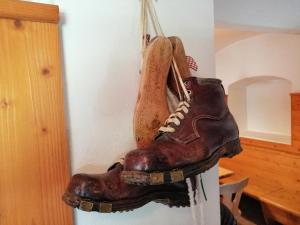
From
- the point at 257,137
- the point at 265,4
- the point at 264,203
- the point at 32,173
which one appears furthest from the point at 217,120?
the point at 257,137

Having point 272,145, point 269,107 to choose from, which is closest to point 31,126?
point 272,145

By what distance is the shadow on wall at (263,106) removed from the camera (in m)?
2.73

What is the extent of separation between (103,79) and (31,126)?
169 millimetres

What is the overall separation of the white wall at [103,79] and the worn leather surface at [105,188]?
93mm

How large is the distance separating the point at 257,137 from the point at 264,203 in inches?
39.4

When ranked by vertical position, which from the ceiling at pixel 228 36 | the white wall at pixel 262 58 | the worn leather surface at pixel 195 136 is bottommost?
the worn leather surface at pixel 195 136

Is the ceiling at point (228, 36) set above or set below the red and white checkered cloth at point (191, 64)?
above

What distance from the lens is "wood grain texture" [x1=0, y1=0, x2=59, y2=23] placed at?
15.8 inches

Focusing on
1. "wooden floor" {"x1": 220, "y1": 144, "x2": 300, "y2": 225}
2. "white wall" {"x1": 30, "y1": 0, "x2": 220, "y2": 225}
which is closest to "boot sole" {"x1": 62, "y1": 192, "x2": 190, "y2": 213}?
"white wall" {"x1": 30, "y1": 0, "x2": 220, "y2": 225}

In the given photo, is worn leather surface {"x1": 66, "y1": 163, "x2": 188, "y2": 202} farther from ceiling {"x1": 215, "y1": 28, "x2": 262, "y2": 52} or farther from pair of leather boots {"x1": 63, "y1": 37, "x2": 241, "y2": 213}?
ceiling {"x1": 215, "y1": 28, "x2": 262, "y2": 52}

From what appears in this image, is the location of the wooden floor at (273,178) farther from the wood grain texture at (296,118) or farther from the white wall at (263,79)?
the white wall at (263,79)

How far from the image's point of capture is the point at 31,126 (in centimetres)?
→ 44

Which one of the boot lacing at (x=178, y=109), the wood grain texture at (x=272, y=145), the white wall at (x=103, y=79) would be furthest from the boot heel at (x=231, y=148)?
the wood grain texture at (x=272, y=145)

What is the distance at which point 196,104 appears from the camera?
43 centimetres
